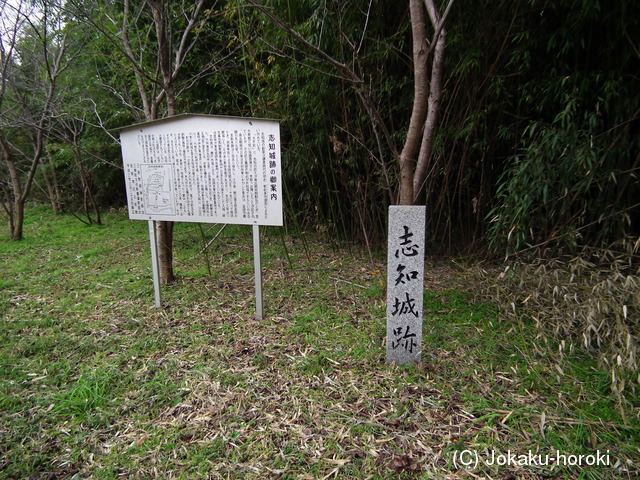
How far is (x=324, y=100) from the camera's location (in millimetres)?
3832

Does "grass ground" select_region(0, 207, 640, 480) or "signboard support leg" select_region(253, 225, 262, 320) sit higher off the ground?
"signboard support leg" select_region(253, 225, 262, 320)

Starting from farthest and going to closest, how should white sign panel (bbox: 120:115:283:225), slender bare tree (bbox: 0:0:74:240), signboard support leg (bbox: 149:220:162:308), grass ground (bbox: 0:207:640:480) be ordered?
slender bare tree (bbox: 0:0:74:240) → signboard support leg (bbox: 149:220:162:308) → white sign panel (bbox: 120:115:283:225) → grass ground (bbox: 0:207:640:480)

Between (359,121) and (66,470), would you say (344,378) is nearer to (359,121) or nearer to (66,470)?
(66,470)

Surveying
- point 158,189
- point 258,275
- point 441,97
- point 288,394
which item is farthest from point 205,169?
point 441,97

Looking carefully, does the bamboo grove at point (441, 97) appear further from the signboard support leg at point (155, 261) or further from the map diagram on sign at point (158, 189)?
A: the signboard support leg at point (155, 261)

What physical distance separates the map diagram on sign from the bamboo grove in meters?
0.81

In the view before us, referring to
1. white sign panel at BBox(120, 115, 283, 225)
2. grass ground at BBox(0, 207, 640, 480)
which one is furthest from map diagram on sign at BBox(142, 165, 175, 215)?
grass ground at BBox(0, 207, 640, 480)

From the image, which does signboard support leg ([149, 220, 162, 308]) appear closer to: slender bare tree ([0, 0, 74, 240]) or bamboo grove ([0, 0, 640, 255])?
bamboo grove ([0, 0, 640, 255])

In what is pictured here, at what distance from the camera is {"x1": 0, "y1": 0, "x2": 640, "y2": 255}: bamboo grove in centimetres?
231

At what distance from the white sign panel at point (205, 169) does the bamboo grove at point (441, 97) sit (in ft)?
1.91

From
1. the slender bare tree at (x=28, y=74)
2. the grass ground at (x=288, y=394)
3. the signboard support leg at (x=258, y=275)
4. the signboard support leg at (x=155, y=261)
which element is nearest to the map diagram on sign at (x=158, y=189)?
the signboard support leg at (x=155, y=261)

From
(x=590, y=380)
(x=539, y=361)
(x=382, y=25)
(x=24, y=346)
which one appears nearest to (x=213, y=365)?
(x=24, y=346)

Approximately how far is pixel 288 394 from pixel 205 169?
1737mm

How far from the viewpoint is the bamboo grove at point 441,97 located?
90.9 inches
